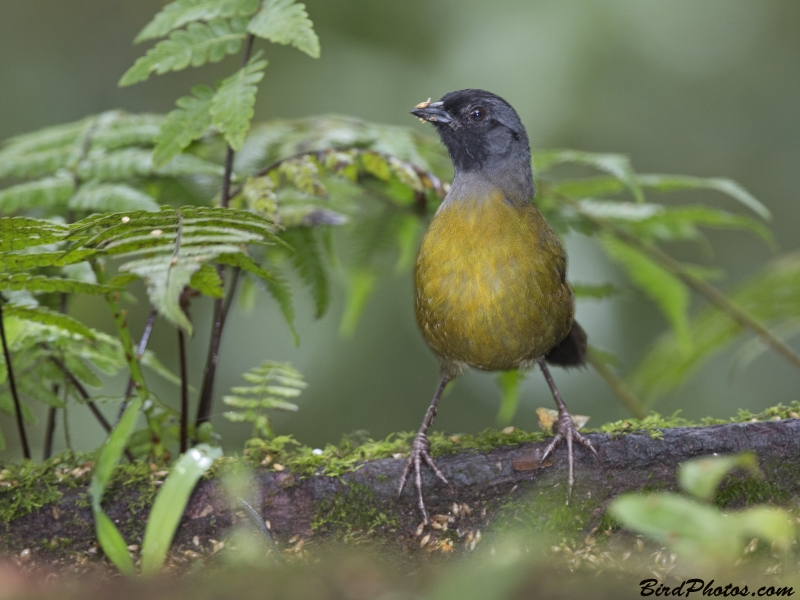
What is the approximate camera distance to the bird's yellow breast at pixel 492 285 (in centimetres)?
327

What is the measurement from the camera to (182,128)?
3225 mm

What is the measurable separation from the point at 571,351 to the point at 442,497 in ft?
5.00

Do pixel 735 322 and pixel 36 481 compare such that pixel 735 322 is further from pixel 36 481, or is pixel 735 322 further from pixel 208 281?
pixel 36 481

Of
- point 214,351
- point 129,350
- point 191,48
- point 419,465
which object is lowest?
point 419,465

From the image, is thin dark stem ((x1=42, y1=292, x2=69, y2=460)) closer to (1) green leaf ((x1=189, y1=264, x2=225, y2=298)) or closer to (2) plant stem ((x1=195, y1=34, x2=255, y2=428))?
(2) plant stem ((x1=195, y1=34, x2=255, y2=428))

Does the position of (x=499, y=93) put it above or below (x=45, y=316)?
above

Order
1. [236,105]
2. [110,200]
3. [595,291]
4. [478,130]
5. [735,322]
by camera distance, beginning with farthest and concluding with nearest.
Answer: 1. [735,322]
2. [595,291]
3. [478,130]
4. [110,200]
5. [236,105]

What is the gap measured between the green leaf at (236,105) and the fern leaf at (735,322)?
10.1ft

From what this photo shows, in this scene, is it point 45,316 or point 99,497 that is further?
point 45,316

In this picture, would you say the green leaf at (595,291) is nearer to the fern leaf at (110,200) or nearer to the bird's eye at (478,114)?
the bird's eye at (478,114)

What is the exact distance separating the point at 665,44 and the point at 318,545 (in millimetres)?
7839

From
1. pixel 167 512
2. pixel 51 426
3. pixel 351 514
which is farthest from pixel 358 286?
pixel 167 512

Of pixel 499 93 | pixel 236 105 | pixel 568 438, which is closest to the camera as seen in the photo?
pixel 568 438

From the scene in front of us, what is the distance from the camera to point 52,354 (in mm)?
3137
